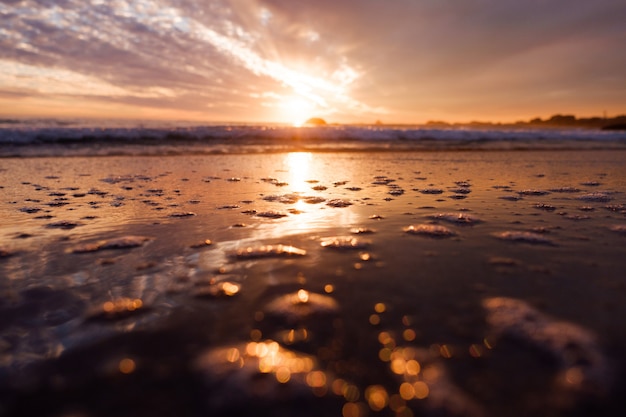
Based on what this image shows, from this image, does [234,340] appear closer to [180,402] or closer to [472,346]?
[180,402]

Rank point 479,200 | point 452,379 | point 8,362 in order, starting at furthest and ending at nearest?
point 479,200 → point 8,362 → point 452,379

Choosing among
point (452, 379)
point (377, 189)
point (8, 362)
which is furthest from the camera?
point (377, 189)

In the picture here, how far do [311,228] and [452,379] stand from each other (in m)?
2.00

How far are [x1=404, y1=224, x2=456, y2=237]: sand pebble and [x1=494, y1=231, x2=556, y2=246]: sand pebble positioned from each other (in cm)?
39

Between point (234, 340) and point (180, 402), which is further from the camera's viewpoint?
point (234, 340)

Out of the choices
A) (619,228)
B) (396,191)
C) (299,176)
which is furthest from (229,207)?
(619,228)

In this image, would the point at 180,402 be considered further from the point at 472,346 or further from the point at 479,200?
the point at 479,200

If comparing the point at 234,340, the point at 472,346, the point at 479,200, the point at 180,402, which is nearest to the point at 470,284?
the point at 472,346

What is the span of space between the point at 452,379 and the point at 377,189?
3995mm

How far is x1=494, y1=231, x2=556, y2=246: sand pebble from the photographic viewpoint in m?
2.71

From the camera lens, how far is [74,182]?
228 inches

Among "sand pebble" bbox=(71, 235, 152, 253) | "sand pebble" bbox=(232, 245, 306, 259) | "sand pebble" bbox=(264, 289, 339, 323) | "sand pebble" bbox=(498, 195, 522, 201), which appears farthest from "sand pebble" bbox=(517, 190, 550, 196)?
"sand pebble" bbox=(71, 235, 152, 253)

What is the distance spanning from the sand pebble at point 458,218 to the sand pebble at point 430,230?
0.98 feet

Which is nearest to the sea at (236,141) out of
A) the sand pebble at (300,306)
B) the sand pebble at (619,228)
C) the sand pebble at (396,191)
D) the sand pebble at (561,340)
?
the sand pebble at (396,191)
